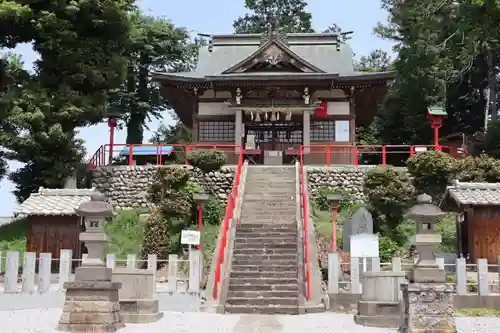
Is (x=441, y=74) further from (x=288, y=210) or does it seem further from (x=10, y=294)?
(x=10, y=294)

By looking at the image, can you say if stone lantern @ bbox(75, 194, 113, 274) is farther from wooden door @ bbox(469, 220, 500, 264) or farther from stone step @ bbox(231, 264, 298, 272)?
wooden door @ bbox(469, 220, 500, 264)

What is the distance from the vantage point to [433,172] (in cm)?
2180

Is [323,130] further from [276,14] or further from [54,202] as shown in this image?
[276,14]

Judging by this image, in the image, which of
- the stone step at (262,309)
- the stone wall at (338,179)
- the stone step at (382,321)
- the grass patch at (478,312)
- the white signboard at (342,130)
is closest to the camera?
the stone step at (382,321)

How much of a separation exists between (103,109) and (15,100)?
3568mm

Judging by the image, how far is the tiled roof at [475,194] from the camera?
17.5 metres

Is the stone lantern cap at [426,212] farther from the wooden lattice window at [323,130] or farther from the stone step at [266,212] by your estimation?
the wooden lattice window at [323,130]

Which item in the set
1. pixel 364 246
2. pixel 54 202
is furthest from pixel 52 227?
pixel 364 246

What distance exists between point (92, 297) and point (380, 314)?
5.87m

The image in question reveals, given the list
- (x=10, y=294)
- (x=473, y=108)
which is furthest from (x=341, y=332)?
(x=473, y=108)

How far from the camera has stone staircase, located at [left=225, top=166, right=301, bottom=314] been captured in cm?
1483

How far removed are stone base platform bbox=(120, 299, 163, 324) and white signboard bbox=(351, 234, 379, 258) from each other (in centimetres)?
585

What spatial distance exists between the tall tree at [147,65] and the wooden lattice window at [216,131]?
9.90 meters

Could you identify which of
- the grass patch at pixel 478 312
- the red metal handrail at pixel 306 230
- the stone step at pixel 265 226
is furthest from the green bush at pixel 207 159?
the grass patch at pixel 478 312
